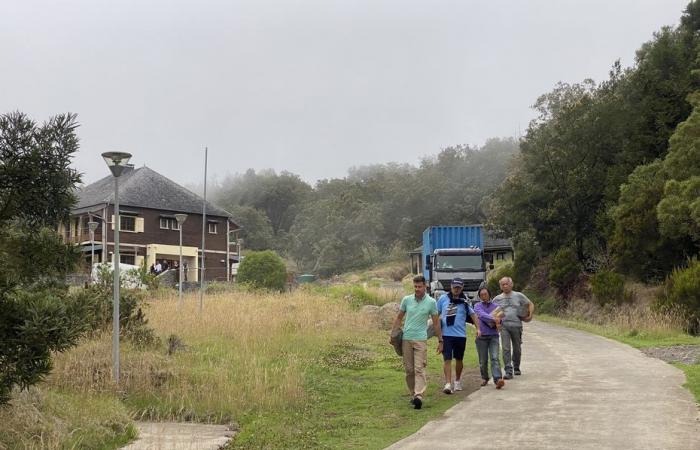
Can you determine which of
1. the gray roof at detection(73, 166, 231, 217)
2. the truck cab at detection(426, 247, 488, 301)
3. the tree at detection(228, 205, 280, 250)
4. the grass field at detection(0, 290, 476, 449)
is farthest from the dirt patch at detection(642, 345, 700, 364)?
the tree at detection(228, 205, 280, 250)

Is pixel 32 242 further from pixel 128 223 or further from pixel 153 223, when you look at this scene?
pixel 153 223

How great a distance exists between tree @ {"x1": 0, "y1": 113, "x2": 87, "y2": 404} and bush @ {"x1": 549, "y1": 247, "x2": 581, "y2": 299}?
31.2 meters

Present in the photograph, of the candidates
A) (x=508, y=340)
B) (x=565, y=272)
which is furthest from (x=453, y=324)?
(x=565, y=272)

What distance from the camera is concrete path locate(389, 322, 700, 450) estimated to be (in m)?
7.41

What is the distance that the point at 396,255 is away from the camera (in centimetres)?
7575

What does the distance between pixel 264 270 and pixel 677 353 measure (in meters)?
25.3

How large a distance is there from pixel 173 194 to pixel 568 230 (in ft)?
98.4

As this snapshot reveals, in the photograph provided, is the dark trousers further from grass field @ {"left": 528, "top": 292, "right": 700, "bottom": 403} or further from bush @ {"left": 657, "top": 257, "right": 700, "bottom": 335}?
bush @ {"left": 657, "top": 257, "right": 700, "bottom": 335}

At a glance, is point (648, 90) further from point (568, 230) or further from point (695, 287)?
point (695, 287)

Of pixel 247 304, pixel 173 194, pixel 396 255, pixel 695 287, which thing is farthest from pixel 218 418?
pixel 396 255

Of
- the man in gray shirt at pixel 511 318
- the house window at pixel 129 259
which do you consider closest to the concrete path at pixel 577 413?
the man in gray shirt at pixel 511 318

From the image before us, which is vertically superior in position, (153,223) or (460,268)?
(153,223)

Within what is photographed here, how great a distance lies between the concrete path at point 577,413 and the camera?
741cm

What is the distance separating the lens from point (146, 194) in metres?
51.4
